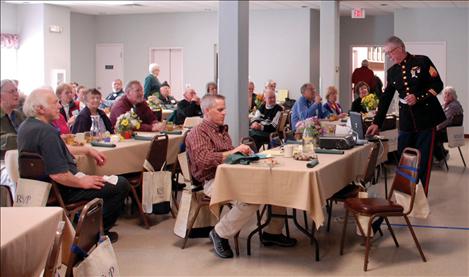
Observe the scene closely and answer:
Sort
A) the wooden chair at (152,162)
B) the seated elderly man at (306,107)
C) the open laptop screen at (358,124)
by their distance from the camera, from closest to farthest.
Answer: the wooden chair at (152,162), the open laptop screen at (358,124), the seated elderly man at (306,107)

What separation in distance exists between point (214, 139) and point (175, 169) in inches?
67.3

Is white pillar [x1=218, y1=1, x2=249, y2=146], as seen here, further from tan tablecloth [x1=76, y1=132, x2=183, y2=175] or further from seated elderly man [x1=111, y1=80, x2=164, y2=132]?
tan tablecloth [x1=76, y1=132, x2=183, y2=175]

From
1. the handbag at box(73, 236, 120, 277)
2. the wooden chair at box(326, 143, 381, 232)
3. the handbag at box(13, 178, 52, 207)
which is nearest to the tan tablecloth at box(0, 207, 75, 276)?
the handbag at box(73, 236, 120, 277)

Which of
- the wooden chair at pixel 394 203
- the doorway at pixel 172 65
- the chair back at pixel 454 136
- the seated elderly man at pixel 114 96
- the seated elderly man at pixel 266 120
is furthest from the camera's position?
the doorway at pixel 172 65

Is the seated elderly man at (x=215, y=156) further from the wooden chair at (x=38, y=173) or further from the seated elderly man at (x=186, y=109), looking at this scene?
the seated elderly man at (x=186, y=109)

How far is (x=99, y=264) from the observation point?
9.38 feet

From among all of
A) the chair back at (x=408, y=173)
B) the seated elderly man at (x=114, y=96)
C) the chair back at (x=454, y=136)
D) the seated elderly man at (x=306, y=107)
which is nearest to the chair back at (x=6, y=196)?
the chair back at (x=408, y=173)

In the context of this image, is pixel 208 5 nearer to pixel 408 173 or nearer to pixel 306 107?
pixel 306 107

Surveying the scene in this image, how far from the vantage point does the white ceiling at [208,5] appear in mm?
13945

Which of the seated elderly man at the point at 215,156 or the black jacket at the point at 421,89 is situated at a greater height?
the black jacket at the point at 421,89

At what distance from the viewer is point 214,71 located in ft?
52.9

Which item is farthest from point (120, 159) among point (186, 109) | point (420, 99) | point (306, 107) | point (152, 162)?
point (306, 107)

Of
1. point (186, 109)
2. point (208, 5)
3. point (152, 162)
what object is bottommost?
point (152, 162)

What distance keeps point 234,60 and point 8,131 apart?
2945mm
